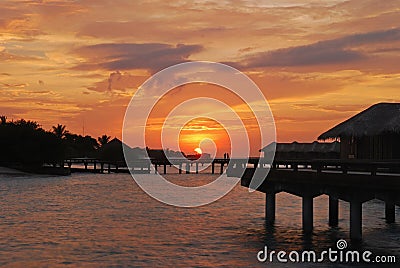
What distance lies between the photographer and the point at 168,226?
124 ft

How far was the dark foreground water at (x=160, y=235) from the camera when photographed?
26562 millimetres

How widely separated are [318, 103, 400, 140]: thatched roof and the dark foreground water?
573 centimetres

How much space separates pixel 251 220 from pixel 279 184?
7.40 m

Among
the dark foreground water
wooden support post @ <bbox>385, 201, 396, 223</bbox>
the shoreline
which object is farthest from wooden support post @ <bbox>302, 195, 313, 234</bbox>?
the shoreline

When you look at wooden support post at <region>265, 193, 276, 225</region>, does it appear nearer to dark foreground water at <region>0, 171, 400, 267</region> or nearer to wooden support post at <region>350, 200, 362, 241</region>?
dark foreground water at <region>0, 171, 400, 267</region>

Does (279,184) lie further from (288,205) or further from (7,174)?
(7,174)

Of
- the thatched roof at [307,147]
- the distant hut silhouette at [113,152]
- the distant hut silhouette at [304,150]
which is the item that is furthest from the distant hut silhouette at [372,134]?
the distant hut silhouette at [113,152]

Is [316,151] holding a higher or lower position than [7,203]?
higher

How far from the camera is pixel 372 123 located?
131ft

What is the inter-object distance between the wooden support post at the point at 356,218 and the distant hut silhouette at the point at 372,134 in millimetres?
11234

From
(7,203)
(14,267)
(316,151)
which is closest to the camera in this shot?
(14,267)

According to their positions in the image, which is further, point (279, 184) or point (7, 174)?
point (7, 174)

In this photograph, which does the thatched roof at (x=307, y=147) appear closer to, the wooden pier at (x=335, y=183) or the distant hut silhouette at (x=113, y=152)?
the wooden pier at (x=335, y=183)

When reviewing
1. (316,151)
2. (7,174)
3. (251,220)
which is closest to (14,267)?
(251,220)
